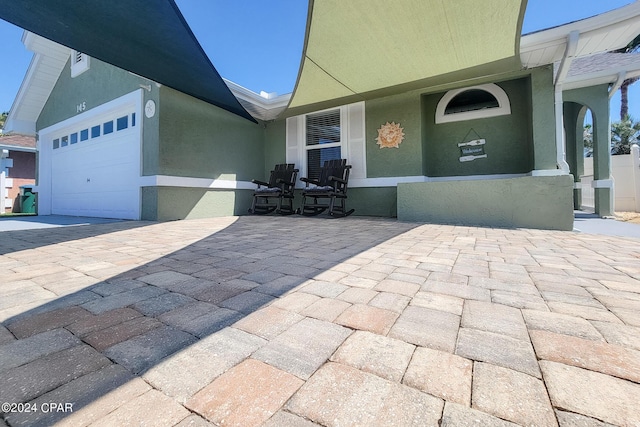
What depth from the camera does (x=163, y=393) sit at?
25.8 inches

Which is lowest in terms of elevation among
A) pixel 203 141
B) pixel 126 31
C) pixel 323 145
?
pixel 203 141

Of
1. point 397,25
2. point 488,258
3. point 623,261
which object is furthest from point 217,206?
point 623,261

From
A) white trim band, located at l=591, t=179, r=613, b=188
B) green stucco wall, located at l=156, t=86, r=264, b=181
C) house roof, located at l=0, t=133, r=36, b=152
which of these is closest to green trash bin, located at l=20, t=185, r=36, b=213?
house roof, located at l=0, t=133, r=36, b=152

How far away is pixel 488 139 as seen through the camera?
5.43m

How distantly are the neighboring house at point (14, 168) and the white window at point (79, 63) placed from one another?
18.1 feet

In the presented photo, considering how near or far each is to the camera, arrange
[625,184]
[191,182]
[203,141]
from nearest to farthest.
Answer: [191,182]
[203,141]
[625,184]

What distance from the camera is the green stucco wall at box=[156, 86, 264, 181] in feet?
15.7

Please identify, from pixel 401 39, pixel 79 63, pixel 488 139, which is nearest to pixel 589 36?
pixel 488 139

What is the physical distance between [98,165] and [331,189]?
16.1ft

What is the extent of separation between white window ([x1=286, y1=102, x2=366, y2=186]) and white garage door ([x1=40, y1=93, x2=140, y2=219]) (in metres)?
3.26

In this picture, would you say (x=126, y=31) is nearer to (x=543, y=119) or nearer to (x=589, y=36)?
(x=589, y=36)

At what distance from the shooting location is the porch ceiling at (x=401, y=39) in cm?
283

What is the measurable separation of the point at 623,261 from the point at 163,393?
2.82 metres

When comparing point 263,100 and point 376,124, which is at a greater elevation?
point 263,100
